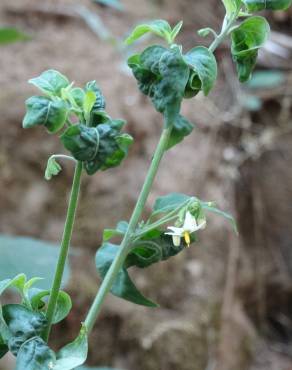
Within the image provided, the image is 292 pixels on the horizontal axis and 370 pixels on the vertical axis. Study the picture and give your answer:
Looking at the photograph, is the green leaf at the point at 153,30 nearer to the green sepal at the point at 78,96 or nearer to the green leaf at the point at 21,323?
the green sepal at the point at 78,96

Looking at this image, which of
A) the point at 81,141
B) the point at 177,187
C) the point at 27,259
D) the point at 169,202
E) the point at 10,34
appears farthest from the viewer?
the point at 177,187

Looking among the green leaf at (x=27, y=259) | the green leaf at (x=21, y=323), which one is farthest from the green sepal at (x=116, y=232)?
the green leaf at (x=27, y=259)

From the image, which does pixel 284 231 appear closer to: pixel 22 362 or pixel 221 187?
pixel 221 187

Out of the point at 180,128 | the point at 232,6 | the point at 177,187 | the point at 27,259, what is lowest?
the point at 177,187

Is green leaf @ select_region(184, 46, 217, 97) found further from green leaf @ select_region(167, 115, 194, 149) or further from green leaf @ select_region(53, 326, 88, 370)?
green leaf @ select_region(53, 326, 88, 370)

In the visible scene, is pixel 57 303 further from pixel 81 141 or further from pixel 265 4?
pixel 265 4

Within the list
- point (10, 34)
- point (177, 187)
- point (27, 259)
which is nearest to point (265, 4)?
point (27, 259)

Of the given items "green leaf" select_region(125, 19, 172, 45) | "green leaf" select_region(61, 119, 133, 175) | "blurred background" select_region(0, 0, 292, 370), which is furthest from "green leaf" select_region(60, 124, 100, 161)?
"blurred background" select_region(0, 0, 292, 370)
